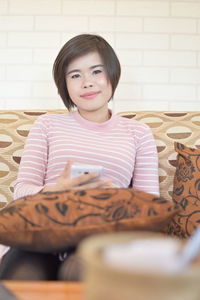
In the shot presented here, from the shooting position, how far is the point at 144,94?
2.33 m

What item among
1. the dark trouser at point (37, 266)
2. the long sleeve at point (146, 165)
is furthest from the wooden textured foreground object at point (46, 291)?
the long sleeve at point (146, 165)

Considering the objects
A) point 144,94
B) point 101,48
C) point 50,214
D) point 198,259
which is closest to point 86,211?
point 50,214

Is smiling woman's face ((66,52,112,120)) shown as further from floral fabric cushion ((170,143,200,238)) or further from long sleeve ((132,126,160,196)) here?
floral fabric cushion ((170,143,200,238))

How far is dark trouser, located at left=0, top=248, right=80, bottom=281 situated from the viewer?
95 centimetres

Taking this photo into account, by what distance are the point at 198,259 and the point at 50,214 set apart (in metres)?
0.56

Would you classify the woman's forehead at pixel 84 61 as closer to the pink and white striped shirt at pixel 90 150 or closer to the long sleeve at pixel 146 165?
the pink and white striped shirt at pixel 90 150

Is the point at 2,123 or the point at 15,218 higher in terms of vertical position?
the point at 2,123

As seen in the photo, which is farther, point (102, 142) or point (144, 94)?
point (144, 94)

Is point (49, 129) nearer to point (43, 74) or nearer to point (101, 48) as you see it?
point (101, 48)

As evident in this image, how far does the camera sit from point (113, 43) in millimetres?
2316

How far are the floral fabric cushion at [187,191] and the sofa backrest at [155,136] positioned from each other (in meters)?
0.10

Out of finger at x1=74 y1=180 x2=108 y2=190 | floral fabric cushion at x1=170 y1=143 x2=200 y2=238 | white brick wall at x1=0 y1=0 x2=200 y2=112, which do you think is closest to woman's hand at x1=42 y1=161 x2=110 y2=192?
finger at x1=74 y1=180 x2=108 y2=190

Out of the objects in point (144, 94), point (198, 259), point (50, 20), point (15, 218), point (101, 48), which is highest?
point (50, 20)

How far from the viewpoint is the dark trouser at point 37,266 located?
37.2 inches
